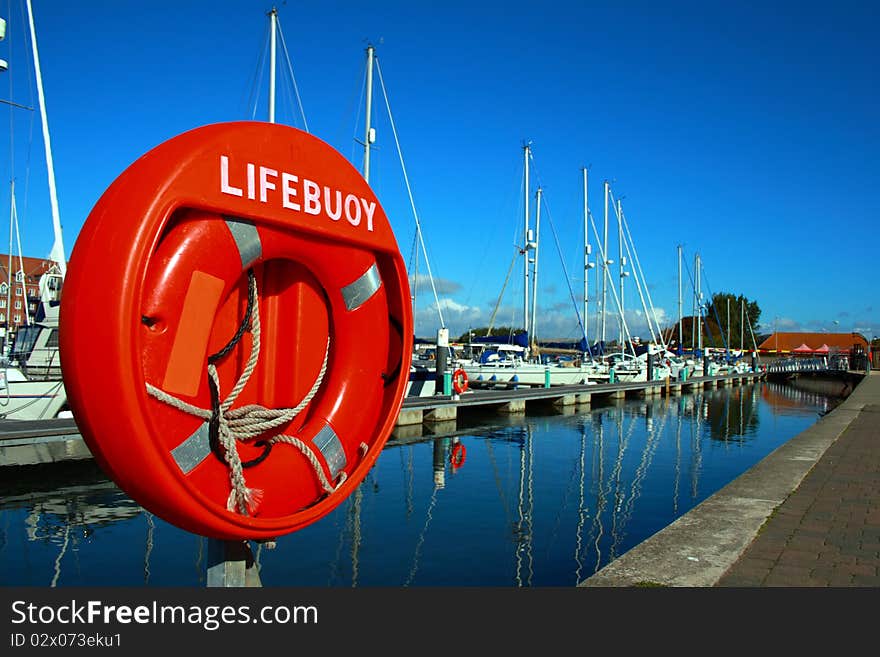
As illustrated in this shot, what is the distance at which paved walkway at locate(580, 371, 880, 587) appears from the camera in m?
3.91

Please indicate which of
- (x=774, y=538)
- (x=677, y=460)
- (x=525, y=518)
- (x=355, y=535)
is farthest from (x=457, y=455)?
(x=774, y=538)

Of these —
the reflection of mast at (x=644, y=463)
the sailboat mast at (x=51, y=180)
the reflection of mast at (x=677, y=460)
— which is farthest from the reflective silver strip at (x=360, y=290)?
the sailboat mast at (x=51, y=180)

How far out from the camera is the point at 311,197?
7.71ft

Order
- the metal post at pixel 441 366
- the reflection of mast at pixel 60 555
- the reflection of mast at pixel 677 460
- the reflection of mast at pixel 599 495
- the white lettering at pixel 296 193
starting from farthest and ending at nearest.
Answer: the metal post at pixel 441 366
the reflection of mast at pixel 677 460
the reflection of mast at pixel 599 495
the reflection of mast at pixel 60 555
the white lettering at pixel 296 193

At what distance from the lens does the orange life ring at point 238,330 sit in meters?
1.85

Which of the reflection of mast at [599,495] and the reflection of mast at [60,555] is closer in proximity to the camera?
the reflection of mast at [60,555]

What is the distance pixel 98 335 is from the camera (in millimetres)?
1808

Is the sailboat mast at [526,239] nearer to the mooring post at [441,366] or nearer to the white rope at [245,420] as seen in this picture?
the mooring post at [441,366]

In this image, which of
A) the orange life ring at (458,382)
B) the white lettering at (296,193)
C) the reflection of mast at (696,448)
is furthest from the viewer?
the orange life ring at (458,382)

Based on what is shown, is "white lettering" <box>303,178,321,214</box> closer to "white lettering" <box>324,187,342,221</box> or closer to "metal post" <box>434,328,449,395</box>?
"white lettering" <box>324,187,342,221</box>

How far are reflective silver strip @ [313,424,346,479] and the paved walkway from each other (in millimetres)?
1915

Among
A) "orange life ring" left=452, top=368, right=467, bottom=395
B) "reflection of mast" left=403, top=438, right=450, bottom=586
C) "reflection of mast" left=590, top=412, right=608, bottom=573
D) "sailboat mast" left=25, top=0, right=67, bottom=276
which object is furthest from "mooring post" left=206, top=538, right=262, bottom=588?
"orange life ring" left=452, top=368, right=467, bottom=395

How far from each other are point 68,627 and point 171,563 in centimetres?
387

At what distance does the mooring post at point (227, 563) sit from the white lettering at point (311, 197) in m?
1.10
